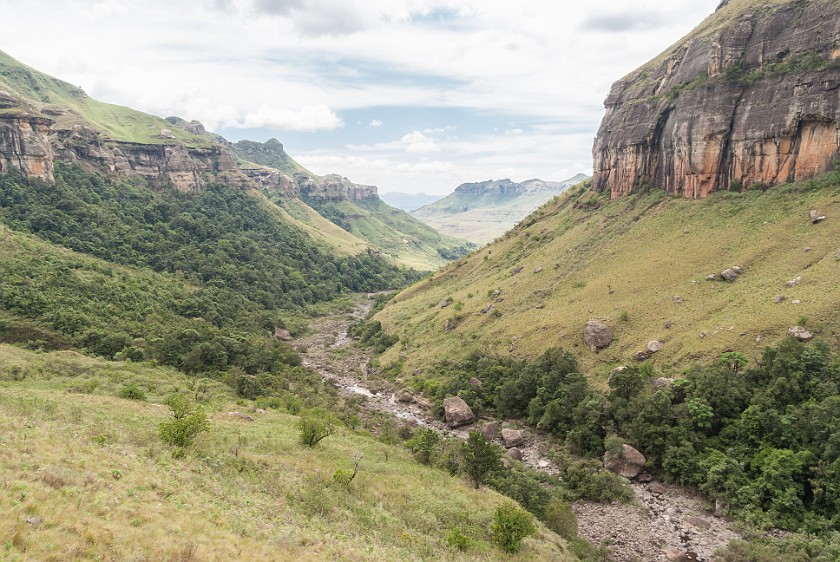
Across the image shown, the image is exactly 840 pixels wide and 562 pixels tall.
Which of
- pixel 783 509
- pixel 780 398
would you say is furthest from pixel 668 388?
pixel 783 509

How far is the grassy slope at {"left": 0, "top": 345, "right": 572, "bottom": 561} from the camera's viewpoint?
18.2m

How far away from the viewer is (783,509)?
37688 millimetres

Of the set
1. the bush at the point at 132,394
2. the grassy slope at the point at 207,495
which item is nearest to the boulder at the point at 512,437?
the grassy slope at the point at 207,495

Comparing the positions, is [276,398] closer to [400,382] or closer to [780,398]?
[400,382]

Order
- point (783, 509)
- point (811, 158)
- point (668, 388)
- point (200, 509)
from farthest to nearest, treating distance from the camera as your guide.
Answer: point (811, 158) → point (668, 388) → point (783, 509) → point (200, 509)

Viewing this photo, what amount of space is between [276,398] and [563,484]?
130 feet

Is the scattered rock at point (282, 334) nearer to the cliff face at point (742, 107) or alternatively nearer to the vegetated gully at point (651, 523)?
the vegetated gully at point (651, 523)

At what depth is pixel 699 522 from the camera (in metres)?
39.8

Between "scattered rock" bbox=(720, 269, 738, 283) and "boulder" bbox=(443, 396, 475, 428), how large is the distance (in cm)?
4026

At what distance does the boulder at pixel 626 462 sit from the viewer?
4697cm

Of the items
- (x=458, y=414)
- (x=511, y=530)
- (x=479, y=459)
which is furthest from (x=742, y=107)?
(x=511, y=530)

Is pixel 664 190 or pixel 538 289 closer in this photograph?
pixel 538 289

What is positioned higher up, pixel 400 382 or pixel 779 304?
pixel 779 304

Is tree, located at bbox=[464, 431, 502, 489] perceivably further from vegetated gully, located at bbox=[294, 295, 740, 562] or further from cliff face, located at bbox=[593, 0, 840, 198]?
cliff face, located at bbox=[593, 0, 840, 198]
